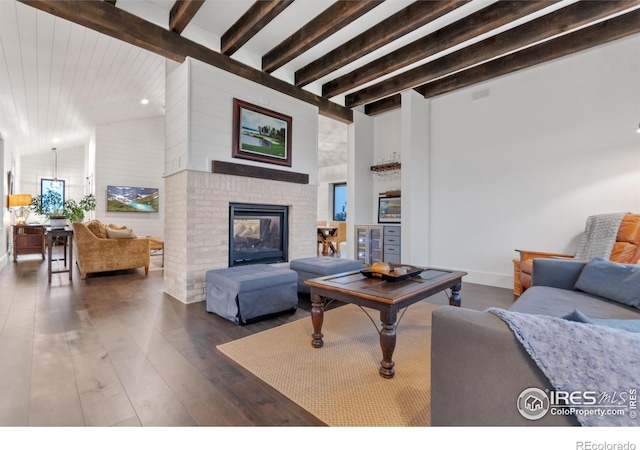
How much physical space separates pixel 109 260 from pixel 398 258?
469cm

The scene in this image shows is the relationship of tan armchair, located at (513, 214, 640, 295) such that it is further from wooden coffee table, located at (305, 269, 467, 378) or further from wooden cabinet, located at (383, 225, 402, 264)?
wooden cabinet, located at (383, 225, 402, 264)

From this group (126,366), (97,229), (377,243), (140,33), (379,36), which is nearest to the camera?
(126,366)

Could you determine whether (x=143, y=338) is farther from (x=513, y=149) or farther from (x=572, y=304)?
(x=513, y=149)

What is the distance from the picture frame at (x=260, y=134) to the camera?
3.82 m

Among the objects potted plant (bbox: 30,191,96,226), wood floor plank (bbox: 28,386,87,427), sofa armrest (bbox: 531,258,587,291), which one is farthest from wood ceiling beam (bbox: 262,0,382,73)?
potted plant (bbox: 30,191,96,226)

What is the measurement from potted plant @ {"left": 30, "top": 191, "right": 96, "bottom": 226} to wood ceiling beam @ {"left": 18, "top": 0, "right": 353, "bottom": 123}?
5.15m

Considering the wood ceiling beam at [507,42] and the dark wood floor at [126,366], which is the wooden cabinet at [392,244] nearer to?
the dark wood floor at [126,366]

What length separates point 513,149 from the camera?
4285 mm

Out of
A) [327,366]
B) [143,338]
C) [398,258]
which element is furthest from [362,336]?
[398,258]

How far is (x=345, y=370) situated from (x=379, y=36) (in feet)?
11.4

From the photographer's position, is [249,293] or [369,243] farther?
[369,243]

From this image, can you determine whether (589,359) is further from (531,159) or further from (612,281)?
(531,159)

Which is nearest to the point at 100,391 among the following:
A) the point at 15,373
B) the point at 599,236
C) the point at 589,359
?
the point at 15,373

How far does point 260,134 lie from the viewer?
160 inches
